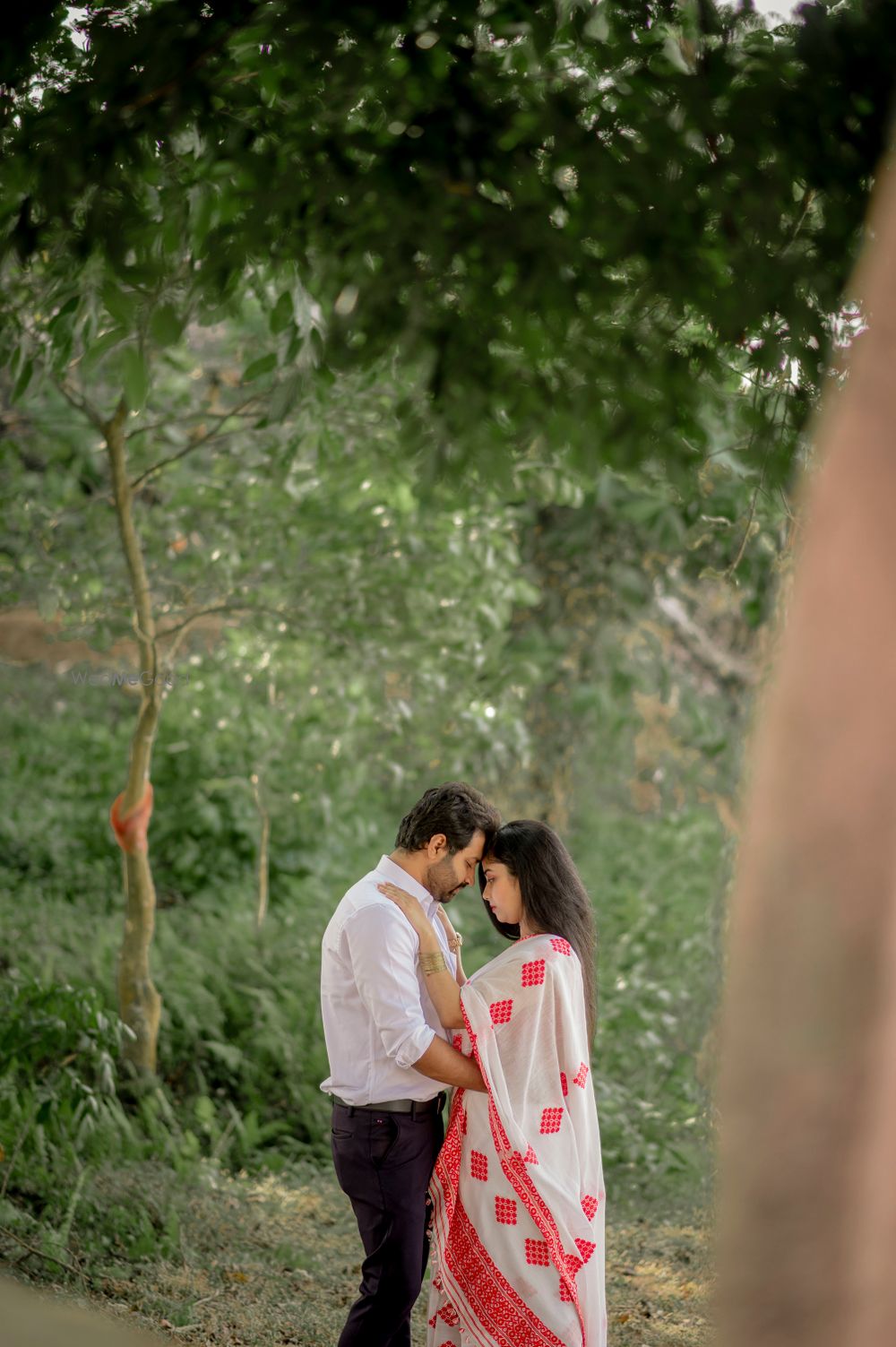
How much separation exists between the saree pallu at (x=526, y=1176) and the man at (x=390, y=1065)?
0.09 m

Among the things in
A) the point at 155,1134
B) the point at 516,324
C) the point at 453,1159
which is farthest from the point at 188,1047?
the point at 516,324

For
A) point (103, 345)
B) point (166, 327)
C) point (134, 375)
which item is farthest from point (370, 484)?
point (166, 327)

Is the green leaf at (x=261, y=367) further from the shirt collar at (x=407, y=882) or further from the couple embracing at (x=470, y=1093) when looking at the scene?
the shirt collar at (x=407, y=882)

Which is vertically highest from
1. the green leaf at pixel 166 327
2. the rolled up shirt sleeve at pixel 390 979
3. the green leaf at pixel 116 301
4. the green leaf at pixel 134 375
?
the green leaf at pixel 116 301

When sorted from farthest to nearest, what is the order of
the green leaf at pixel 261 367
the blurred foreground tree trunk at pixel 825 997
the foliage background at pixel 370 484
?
the green leaf at pixel 261 367, the foliage background at pixel 370 484, the blurred foreground tree trunk at pixel 825 997

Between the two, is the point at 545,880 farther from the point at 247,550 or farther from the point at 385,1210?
the point at 247,550

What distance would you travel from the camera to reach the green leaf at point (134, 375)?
2855mm

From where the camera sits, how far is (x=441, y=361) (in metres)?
3.32

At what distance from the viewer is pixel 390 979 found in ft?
9.96

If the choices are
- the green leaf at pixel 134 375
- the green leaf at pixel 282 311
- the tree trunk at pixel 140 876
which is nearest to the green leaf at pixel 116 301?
the green leaf at pixel 134 375

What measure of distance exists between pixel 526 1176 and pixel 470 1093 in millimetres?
245

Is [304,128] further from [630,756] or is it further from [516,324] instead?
[630,756]

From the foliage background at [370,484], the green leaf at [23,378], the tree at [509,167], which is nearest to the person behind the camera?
the tree at [509,167]

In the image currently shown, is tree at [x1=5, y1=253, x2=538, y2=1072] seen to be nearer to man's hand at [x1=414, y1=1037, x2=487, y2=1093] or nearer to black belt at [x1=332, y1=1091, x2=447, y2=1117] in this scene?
black belt at [x1=332, y1=1091, x2=447, y2=1117]
